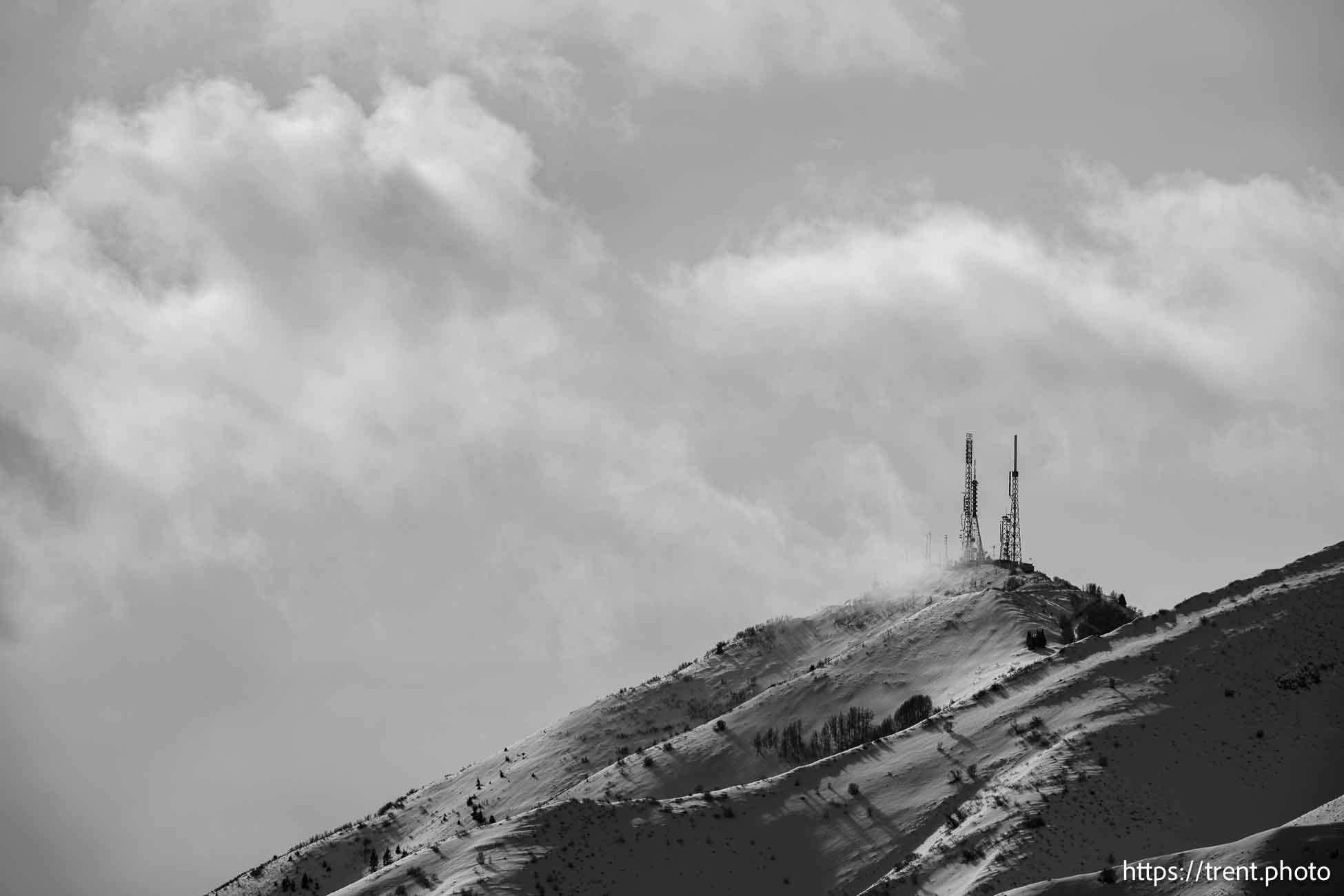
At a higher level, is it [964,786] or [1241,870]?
[964,786]

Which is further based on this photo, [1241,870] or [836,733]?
[836,733]

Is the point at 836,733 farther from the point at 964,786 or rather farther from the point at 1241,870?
the point at 1241,870

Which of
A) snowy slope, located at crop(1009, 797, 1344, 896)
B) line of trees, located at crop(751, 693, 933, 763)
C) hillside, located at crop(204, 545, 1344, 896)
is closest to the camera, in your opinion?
snowy slope, located at crop(1009, 797, 1344, 896)

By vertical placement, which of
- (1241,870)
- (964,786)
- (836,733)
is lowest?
(1241,870)

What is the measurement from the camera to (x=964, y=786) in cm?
7175

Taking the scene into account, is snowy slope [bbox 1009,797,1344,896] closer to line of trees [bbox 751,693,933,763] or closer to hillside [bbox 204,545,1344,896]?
hillside [bbox 204,545,1344,896]

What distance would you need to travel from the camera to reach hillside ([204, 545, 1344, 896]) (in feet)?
213

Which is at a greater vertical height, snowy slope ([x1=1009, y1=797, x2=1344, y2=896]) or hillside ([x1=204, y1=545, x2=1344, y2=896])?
hillside ([x1=204, y1=545, x2=1344, y2=896])

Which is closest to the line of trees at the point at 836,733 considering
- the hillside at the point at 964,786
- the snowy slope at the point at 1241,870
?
the hillside at the point at 964,786

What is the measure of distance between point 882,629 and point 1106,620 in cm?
1977

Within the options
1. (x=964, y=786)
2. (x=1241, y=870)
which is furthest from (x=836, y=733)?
(x=1241, y=870)

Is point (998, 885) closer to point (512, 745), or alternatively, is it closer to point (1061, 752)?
point (1061, 752)

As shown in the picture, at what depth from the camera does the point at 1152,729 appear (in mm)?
71250

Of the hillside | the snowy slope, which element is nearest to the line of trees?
the hillside
